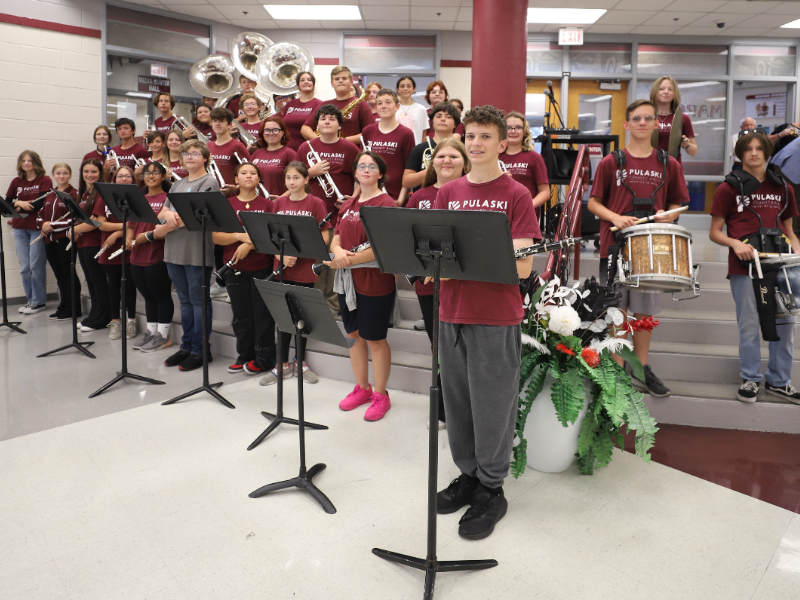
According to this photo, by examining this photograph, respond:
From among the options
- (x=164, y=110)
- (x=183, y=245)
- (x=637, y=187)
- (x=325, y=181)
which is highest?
(x=164, y=110)

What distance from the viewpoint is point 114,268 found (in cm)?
555

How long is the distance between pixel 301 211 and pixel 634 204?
7.04 ft

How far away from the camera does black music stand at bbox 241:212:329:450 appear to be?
9.55 ft

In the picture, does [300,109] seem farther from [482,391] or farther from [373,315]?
[482,391]

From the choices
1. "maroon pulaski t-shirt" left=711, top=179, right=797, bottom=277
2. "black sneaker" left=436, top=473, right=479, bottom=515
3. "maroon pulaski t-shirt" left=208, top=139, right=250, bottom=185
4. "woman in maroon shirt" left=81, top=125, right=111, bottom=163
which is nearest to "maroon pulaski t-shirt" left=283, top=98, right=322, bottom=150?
"maroon pulaski t-shirt" left=208, top=139, right=250, bottom=185

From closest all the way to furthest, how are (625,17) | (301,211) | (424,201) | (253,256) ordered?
1. (424,201)
2. (301,211)
3. (253,256)
4. (625,17)

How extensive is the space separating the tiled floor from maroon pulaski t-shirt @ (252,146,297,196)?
235 cm

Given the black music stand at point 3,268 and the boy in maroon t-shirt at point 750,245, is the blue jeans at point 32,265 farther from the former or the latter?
the boy in maroon t-shirt at point 750,245

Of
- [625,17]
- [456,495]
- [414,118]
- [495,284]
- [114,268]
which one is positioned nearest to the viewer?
[495,284]

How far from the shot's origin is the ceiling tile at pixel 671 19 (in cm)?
803

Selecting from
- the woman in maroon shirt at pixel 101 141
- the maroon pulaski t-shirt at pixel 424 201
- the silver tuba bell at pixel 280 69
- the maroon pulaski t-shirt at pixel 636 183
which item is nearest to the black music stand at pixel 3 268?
the woman in maroon shirt at pixel 101 141

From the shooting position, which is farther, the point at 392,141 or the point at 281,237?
the point at 392,141

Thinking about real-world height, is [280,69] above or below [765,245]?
above

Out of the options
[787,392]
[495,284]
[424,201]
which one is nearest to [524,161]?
[424,201]
